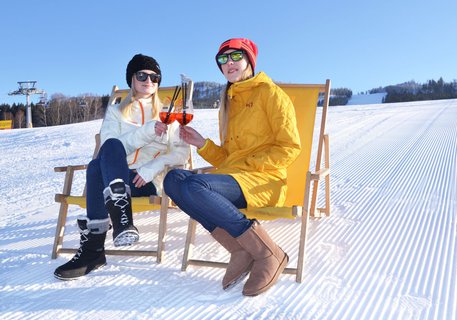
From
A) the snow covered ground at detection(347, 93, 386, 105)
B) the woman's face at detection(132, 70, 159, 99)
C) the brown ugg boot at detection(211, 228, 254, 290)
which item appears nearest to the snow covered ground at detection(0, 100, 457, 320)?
the brown ugg boot at detection(211, 228, 254, 290)

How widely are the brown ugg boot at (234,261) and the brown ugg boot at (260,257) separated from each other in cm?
7

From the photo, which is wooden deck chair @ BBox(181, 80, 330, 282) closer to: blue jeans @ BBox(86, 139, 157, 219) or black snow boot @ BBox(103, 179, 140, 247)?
black snow boot @ BBox(103, 179, 140, 247)

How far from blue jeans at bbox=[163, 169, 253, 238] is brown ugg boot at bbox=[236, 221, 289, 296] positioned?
0.04 metres

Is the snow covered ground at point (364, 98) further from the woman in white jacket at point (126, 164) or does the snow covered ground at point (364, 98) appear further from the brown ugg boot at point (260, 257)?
the brown ugg boot at point (260, 257)

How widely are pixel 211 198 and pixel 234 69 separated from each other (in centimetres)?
90

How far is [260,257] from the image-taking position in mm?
2242

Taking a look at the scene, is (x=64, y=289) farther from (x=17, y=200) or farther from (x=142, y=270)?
(x=17, y=200)

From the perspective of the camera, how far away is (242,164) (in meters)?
2.56

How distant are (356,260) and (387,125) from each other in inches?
366

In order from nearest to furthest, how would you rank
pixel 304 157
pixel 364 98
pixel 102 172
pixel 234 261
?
pixel 234 261, pixel 102 172, pixel 304 157, pixel 364 98

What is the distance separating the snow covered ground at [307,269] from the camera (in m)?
2.06

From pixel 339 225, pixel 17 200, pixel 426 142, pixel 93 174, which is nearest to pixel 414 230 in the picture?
pixel 339 225

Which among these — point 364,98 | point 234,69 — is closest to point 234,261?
point 234,69

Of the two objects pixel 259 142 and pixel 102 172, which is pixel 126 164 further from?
pixel 259 142
